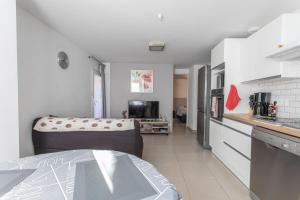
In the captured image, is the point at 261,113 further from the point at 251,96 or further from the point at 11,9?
the point at 11,9

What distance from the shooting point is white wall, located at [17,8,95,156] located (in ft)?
7.20

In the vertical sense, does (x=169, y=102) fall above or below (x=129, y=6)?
below

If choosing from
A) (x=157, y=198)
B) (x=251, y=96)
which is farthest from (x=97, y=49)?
(x=157, y=198)

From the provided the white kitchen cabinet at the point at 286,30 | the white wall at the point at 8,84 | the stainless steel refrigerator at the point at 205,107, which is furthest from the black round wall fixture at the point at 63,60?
the white kitchen cabinet at the point at 286,30

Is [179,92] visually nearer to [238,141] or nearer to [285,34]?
[238,141]

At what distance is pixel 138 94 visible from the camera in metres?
5.63

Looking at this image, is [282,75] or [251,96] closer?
[282,75]

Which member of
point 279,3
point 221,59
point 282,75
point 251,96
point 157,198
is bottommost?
point 157,198

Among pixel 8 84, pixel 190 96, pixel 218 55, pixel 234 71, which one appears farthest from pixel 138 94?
pixel 8 84

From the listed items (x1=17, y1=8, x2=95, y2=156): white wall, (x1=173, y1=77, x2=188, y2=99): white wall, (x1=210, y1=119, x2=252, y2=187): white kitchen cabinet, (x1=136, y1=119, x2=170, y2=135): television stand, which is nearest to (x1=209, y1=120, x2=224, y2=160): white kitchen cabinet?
(x1=210, y1=119, x2=252, y2=187): white kitchen cabinet

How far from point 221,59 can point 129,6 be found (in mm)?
1779

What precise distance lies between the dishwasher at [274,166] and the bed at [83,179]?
1.15 meters

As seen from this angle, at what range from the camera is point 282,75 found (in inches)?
75.3

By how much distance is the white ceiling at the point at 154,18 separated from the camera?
2021mm
